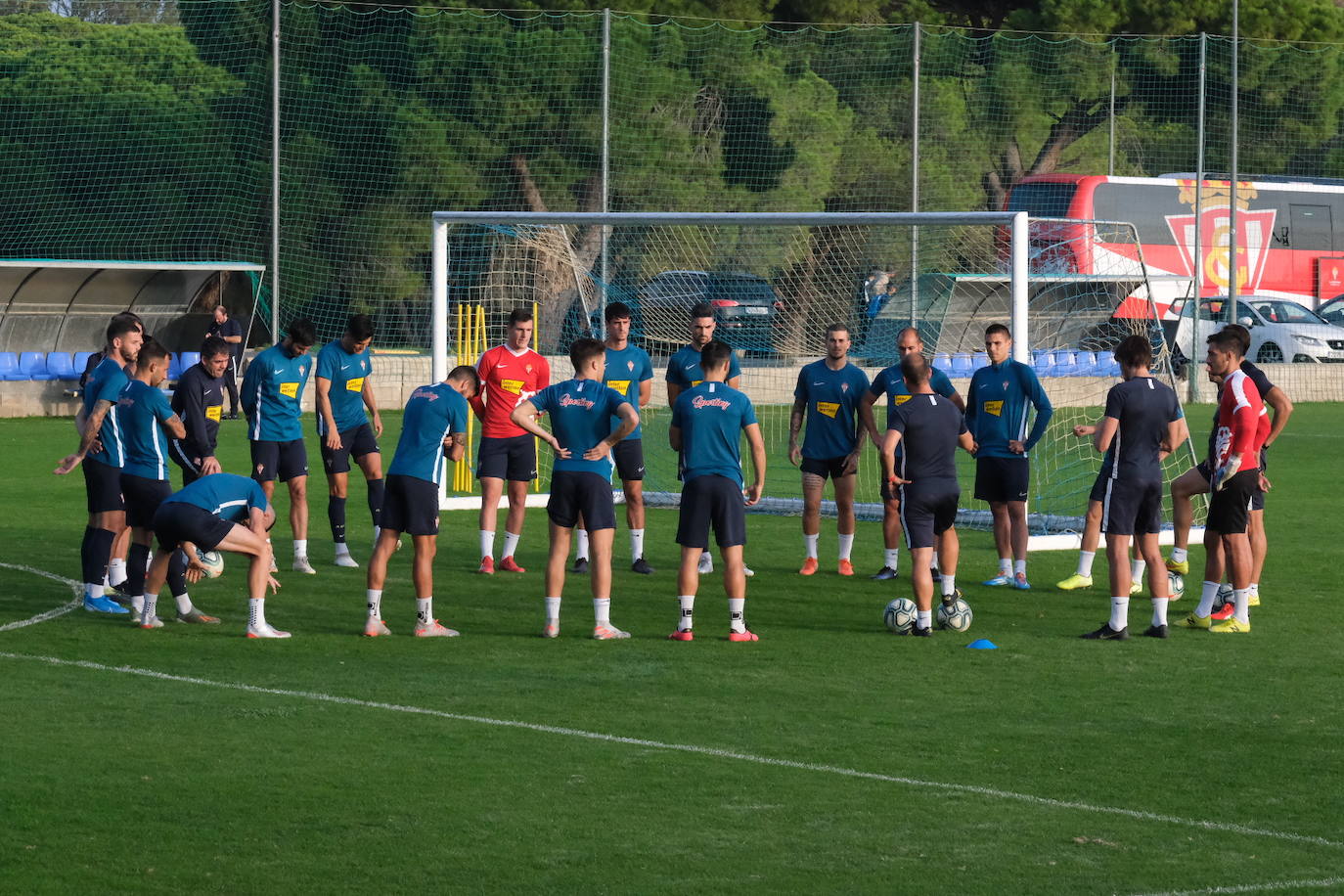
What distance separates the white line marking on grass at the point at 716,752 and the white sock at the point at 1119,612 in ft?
11.5

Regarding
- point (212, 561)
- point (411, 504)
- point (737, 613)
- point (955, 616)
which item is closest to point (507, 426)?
point (212, 561)

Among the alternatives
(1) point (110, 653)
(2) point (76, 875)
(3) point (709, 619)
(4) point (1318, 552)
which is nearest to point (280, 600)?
(1) point (110, 653)

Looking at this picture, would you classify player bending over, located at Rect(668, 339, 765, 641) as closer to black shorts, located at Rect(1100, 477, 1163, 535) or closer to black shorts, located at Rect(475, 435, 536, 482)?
black shorts, located at Rect(1100, 477, 1163, 535)

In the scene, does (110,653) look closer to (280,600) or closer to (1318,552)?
(280,600)

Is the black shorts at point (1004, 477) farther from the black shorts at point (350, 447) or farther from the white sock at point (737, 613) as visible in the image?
the black shorts at point (350, 447)

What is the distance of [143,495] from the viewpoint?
11133 millimetres

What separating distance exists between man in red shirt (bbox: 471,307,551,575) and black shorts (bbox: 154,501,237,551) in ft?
10.8

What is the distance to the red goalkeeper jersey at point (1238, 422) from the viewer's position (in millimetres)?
10773

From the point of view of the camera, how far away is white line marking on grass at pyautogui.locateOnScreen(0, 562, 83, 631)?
36.1 ft

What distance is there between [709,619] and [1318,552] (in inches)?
226

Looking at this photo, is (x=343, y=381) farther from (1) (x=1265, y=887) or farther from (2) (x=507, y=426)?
(1) (x=1265, y=887)

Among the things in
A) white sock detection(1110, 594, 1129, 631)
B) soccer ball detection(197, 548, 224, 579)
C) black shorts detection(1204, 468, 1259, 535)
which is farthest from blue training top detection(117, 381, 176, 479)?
black shorts detection(1204, 468, 1259, 535)

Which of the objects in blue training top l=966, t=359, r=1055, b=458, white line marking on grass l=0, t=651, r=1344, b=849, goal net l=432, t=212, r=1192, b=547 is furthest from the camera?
goal net l=432, t=212, r=1192, b=547

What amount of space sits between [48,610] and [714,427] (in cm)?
448
